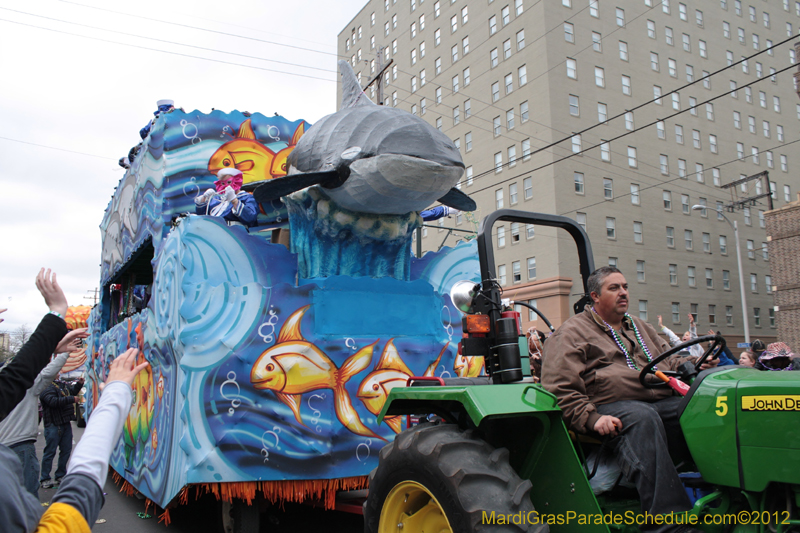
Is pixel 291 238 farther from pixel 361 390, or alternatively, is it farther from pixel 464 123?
pixel 464 123

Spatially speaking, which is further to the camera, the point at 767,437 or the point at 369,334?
the point at 369,334

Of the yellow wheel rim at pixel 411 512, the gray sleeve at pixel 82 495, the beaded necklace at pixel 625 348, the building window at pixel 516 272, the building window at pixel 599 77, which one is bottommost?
the yellow wheel rim at pixel 411 512

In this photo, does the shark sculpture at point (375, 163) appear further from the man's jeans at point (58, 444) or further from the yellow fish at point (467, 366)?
the man's jeans at point (58, 444)

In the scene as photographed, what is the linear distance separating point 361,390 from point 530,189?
82.5ft

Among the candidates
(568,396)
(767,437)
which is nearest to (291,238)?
(568,396)

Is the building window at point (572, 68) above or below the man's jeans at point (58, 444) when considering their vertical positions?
above

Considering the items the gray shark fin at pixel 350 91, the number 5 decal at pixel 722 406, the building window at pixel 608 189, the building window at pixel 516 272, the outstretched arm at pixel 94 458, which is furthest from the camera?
the building window at pixel 608 189

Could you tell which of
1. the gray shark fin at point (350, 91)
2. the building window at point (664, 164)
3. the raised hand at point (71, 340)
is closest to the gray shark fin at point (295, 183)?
the gray shark fin at point (350, 91)

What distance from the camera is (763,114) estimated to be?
3706 cm

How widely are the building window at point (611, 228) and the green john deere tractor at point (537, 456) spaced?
90.1 feet

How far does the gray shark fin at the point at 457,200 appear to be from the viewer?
5.90 metres

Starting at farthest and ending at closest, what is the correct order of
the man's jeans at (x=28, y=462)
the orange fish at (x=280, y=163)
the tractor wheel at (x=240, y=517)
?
the orange fish at (x=280, y=163) < the man's jeans at (x=28, y=462) < the tractor wheel at (x=240, y=517)

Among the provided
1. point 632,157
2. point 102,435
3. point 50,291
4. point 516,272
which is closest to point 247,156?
point 50,291

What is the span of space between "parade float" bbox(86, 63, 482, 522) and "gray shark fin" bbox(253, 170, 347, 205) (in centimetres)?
1
